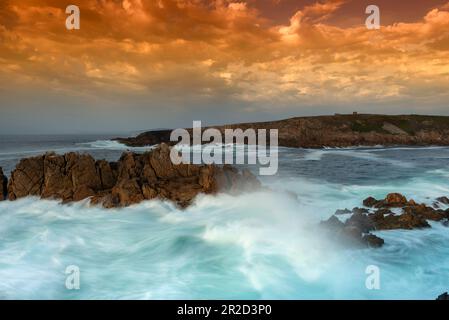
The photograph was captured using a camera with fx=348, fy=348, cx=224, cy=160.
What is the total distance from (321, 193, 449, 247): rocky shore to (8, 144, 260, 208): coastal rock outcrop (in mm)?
7015

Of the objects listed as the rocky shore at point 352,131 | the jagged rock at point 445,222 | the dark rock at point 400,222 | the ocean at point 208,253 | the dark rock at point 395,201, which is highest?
the rocky shore at point 352,131

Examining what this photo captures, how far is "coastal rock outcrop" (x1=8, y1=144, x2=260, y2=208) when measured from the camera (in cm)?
1938

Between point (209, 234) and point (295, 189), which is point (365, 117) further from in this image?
point (209, 234)

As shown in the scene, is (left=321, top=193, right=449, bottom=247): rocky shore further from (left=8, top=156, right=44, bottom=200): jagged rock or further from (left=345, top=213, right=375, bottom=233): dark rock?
(left=8, top=156, right=44, bottom=200): jagged rock

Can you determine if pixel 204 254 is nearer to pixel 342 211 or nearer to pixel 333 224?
pixel 333 224

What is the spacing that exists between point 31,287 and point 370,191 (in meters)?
21.3

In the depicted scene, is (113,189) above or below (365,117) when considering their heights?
below

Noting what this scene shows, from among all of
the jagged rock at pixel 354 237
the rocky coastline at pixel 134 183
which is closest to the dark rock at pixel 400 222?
the rocky coastline at pixel 134 183

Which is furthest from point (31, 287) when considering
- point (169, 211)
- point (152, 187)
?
point (152, 187)

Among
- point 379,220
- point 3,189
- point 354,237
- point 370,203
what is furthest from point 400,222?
point 3,189

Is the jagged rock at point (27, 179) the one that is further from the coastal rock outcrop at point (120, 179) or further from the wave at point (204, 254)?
the wave at point (204, 254)

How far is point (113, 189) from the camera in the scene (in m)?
19.6

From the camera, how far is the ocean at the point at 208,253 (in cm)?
1051

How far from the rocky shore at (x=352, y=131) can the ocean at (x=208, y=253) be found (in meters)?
60.1
